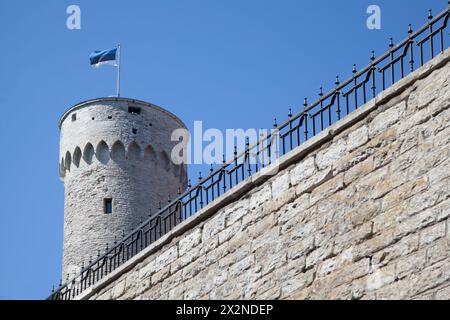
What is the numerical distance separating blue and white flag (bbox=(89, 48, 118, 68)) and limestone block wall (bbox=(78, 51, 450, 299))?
1295cm

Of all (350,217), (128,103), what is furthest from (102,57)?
(350,217)

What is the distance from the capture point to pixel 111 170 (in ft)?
89.9

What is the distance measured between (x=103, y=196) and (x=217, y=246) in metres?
11.5

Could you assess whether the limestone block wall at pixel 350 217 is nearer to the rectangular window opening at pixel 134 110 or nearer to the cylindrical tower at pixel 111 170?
the cylindrical tower at pixel 111 170

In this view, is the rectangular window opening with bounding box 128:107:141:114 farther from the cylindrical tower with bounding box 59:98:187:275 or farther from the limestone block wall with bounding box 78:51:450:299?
the limestone block wall with bounding box 78:51:450:299

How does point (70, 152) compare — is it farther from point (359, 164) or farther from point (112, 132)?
point (359, 164)

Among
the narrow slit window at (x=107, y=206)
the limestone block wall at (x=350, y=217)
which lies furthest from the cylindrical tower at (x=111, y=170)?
the limestone block wall at (x=350, y=217)

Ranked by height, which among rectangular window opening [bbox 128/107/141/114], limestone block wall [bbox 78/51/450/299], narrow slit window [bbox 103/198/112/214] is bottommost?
limestone block wall [bbox 78/51/450/299]

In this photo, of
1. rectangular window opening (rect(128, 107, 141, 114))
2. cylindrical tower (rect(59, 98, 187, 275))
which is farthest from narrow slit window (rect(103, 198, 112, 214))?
rectangular window opening (rect(128, 107, 141, 114))

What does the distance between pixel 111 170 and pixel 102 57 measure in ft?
8.67

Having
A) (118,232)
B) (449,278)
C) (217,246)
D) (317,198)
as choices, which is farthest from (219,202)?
(118,232)

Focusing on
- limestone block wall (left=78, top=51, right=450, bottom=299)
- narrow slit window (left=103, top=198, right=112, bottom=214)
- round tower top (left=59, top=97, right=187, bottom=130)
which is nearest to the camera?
limestone block wall (left=78, top=51, right=450, bottom=299)

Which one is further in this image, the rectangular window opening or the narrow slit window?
the rectangular window opening

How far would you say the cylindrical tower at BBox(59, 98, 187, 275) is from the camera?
86.7 feet
